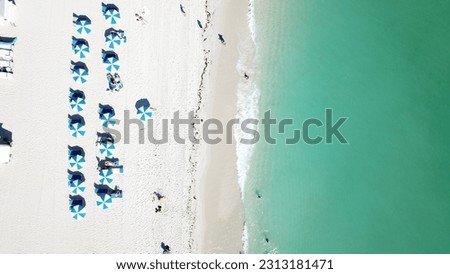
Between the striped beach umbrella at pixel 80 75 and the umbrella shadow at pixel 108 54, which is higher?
the umbrella shadow at pixel 108 54

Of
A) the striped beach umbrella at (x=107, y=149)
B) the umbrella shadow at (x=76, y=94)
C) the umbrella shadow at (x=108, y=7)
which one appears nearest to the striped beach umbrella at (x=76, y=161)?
the striped beach umbrella at (x=107, y=149)

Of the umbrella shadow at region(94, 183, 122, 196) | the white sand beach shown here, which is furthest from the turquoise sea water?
the umbrella shadow at region(94, 183, 122, 196)

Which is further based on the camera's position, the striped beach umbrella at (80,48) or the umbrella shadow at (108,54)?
the umbrella shadow at (108,54)

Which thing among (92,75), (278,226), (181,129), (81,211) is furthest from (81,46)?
(278,226)

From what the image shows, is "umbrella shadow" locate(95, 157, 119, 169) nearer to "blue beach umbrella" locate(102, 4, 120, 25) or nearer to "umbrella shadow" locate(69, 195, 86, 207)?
"umbrella shadow" locate(69, 195, 86, 207)

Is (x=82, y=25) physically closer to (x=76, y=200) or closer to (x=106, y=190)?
(x=106, y=190)

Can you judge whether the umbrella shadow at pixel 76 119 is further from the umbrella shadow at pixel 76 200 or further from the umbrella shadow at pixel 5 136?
the umbrella shadow at pixel 76 200

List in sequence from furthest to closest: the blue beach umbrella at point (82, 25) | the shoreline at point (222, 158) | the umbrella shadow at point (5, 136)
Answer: the shoreline at point (222, 158), the blue beach umbrella at point (82, 25), the umbrella shadow at point (5, 136)
